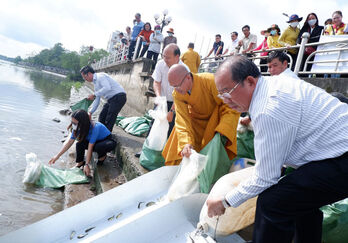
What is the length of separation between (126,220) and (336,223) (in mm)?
1465

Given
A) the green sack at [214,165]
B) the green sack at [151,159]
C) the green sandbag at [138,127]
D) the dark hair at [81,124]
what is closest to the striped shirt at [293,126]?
the green sack at [214,165]

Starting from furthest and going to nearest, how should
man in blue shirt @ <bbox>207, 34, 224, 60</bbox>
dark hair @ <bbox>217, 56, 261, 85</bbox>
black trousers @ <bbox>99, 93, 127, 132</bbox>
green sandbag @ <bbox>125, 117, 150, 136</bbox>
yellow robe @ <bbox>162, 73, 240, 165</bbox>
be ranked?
1. man in blue shirt @ <bbox>207, 34, 224, 60</bbox>
2. green sandbag @ <bbox>125, 117, 150, 136</bbox>
3. black trousers @ <bbox>99, 93, 127, 132</bbox>
4. yellow robe @ <bbox>162, 73, 240, 165</bbox>
5. dark hair @ <bbox>217, 56, 261, 85</bbox>

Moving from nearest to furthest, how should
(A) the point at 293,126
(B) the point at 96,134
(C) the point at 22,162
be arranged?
(A) the point at 293,126 → (B) the point at 96,134 → (C) the point at 22,162

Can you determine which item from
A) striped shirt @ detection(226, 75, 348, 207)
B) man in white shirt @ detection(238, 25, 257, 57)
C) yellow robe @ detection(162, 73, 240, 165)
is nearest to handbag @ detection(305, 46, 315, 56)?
man in white shirt @ detection(238, 25, 257, 57)

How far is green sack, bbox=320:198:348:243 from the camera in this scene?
1.70m

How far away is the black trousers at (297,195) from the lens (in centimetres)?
112

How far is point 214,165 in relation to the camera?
77.7 inches

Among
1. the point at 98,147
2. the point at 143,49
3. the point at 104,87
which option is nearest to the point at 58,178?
the point at 98,147

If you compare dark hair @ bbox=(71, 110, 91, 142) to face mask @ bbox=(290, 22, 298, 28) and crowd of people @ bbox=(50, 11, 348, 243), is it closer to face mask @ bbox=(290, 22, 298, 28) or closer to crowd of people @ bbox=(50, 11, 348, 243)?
crowd of people @ bbox=(50, 11, 348, 243)

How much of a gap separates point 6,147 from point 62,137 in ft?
5.01

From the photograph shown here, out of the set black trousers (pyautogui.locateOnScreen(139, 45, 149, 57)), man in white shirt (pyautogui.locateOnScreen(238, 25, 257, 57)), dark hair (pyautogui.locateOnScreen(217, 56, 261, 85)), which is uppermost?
man in white shirt (pyautogui.locateOnScreen(238, 25, 257, 57))

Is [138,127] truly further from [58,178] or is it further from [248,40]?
[248,40]

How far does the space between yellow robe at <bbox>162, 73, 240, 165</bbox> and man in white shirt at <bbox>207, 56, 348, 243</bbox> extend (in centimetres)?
103

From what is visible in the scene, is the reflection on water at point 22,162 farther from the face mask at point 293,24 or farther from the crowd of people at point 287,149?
the face mask at point 293,24
